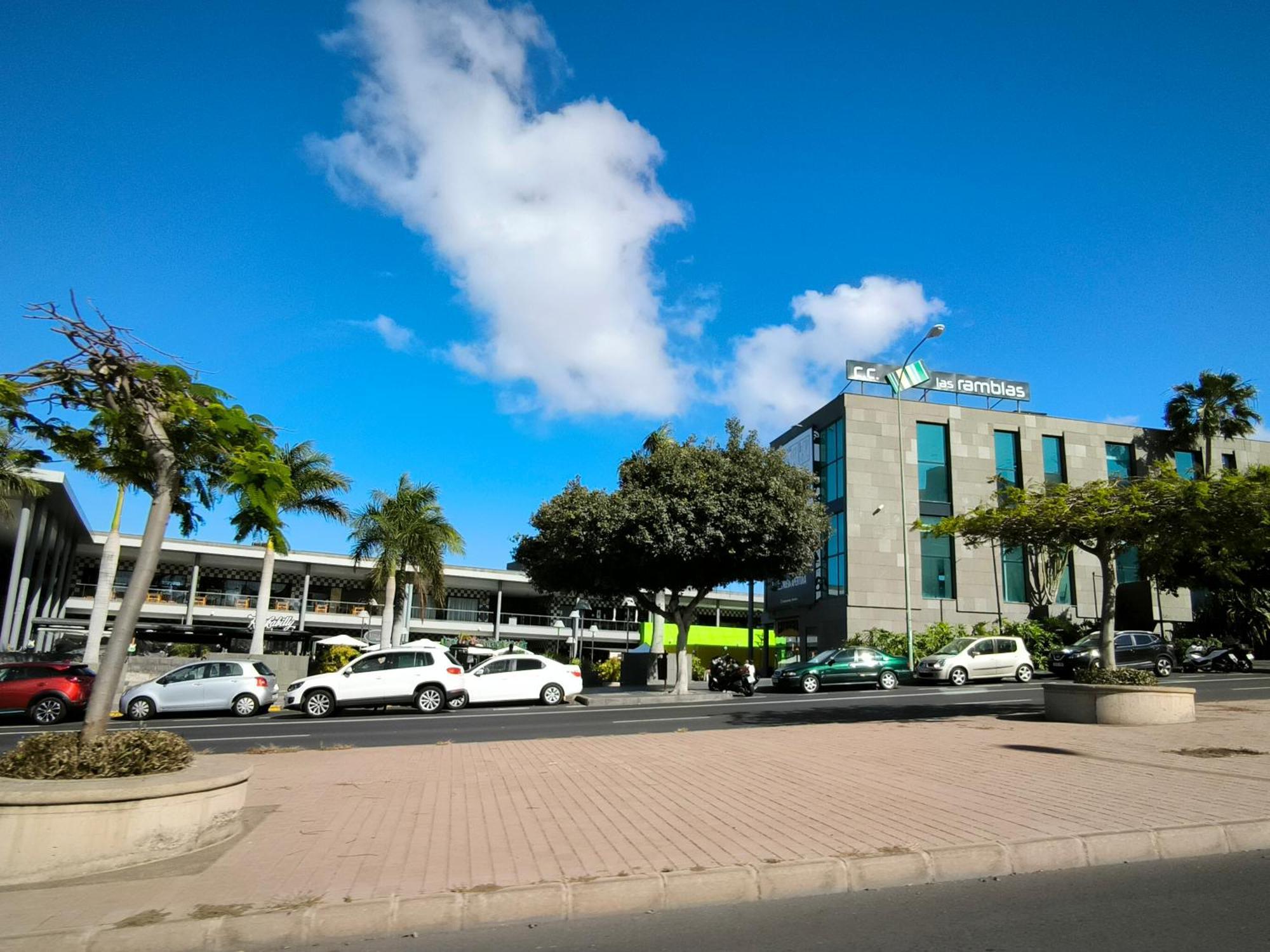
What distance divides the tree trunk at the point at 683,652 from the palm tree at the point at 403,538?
1106cm

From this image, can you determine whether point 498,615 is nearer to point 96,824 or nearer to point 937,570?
point 937,570

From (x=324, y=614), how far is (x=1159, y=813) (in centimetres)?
5216

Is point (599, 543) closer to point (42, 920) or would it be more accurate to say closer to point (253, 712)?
point (253, 712)

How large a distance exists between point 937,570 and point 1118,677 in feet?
84.2

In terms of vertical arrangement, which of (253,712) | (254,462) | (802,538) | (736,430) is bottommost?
(253,712)

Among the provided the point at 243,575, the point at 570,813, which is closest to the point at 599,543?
the point at 570,813

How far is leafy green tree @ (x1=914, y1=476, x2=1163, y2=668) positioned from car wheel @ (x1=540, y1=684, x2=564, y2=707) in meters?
11.3

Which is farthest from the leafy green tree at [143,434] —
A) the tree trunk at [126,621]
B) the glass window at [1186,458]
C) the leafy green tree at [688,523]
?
the glass window at [1186,458]

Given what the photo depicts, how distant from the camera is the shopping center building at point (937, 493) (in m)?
38.2

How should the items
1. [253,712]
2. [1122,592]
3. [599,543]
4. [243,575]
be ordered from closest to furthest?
[253,712] < [599,543] < [1122,592] < [243,575]

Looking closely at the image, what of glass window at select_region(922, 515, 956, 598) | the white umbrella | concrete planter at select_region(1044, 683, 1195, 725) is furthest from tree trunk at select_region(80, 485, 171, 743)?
glass window at select_region(922, 515, 956, 598)

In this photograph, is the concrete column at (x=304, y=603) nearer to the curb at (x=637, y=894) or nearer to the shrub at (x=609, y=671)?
the shrub at (x=609, y=671)

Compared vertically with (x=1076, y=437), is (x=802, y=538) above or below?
below

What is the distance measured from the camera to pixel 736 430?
25.8 metres
